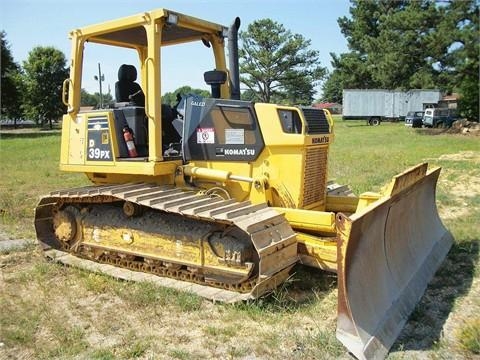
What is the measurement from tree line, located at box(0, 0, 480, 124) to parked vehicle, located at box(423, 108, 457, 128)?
43.2 inches

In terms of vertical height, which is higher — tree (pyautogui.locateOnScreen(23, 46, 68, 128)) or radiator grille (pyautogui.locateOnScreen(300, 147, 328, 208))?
tree (pyautogui.locateOnScreen(23, 46, 68, 128))

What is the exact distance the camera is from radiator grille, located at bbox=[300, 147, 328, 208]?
5609 millimetres

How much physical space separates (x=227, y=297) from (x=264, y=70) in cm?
5361

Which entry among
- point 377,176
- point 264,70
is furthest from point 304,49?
point 377,176

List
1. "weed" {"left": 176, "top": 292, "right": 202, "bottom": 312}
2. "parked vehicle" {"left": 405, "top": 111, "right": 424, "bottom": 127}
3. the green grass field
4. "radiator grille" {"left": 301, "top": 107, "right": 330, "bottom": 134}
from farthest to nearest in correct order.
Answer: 1. "parked vehicle" {"left": 405, "top": 111, "right": 424, "bottom": 127}
2. "radiator grille" {"left": 301, "top": 107, "right": 330, "bottom": 134}
3. "weed" {"left": 176, "top": 292, "right": 202, "bottom": 312}
4. the green grass field

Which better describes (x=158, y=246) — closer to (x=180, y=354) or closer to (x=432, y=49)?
(x=180, y=354)

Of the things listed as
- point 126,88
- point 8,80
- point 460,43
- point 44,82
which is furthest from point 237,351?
point 44,82

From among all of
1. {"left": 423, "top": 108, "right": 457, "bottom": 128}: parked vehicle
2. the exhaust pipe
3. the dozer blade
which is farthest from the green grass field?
{"left": 423, "top": 108, "right": 457, "bottom": 128}: parked vehicle

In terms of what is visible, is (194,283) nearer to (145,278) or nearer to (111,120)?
(145,278)

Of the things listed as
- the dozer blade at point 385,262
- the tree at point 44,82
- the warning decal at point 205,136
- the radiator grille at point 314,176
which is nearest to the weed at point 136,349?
the dozer blade at point 385,262

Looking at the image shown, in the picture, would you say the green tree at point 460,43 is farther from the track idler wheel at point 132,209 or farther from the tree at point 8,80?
the tree at point 8,80

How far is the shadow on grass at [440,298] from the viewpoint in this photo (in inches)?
164

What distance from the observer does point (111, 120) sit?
20.0 feet

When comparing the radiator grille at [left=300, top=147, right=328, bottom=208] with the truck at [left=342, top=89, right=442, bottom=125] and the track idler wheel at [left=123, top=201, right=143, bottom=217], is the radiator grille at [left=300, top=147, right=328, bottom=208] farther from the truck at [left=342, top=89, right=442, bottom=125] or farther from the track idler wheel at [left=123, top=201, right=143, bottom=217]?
the truck at [left=342, top=89, right=442, bottom=125]
